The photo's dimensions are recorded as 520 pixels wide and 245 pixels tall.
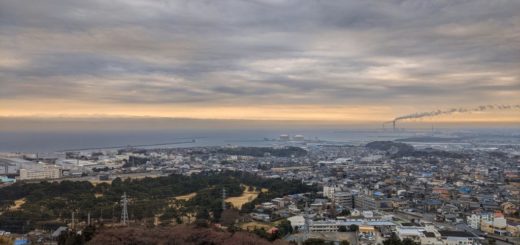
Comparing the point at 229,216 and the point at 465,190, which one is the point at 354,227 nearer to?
the point at 229,216

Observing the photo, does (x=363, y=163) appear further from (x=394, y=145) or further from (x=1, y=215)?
(x=1, y=215)

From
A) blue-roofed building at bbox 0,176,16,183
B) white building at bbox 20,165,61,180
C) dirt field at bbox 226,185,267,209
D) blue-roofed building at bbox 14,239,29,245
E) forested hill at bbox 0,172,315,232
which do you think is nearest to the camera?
blue-roofed building at bbox 14,239,29,245

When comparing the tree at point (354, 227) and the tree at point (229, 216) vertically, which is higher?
the tree at point (229, 216)

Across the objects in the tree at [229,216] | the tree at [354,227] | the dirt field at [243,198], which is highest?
the tree at [229,216]

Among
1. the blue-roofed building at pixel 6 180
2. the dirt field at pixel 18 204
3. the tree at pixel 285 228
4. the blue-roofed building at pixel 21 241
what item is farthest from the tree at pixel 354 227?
the blue-roofed building at pixel 6 180

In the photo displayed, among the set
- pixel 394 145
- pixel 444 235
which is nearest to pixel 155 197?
pixel 444 235

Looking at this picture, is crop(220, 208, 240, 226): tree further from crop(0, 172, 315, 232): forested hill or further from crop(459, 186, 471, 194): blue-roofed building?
crop(459, 186, 471, 194): blue-roofed building

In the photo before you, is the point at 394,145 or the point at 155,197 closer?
the point at 155,197

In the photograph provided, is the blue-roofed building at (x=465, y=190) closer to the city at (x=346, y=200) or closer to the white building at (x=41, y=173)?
the city at (x=346, y=200)

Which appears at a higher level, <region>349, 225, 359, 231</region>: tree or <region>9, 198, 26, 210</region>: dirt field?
<region>9, 198, 26, 210</region>: dirt field

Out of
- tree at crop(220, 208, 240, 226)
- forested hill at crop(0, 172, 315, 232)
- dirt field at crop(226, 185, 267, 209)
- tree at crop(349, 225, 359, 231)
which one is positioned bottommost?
tree at crop(349, 225, 359, 231)

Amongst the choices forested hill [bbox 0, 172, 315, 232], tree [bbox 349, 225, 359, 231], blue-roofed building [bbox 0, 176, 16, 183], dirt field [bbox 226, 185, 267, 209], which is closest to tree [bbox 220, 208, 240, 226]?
forested hill [bbox 0, 172, 315, 232]
